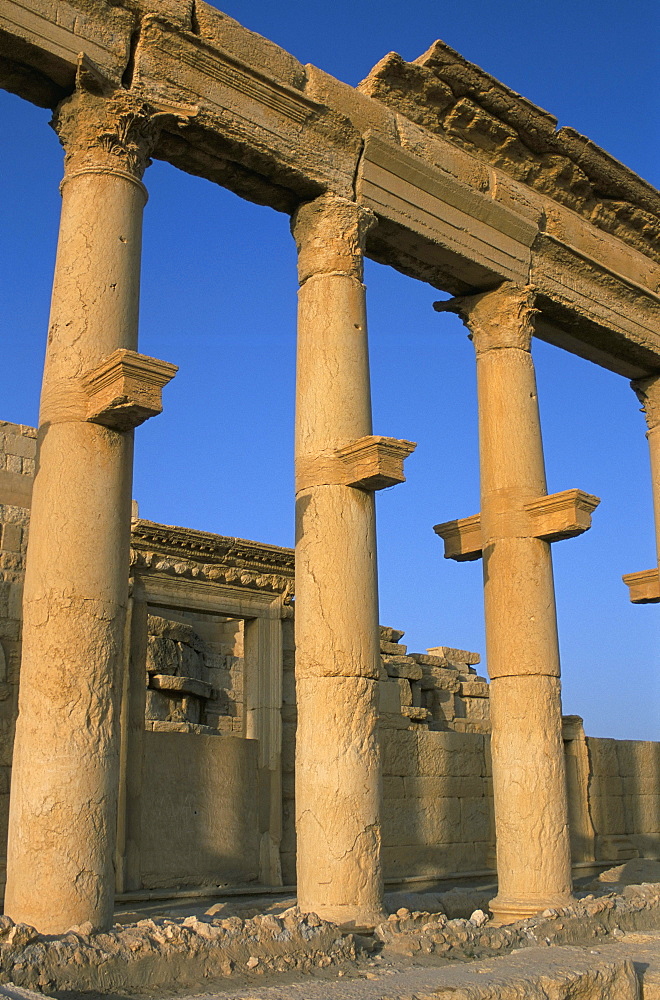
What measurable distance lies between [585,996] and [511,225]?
8519 mm

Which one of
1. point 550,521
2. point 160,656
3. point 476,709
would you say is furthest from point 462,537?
point 160,656

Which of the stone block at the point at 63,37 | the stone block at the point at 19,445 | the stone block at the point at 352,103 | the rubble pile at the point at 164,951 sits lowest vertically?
the rubble pile at the point at 164,951

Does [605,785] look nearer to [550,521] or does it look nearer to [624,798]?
[624,798]

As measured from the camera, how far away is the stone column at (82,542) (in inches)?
280

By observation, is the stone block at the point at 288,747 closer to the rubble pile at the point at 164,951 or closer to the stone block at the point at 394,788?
the stone block at the point at 394,788

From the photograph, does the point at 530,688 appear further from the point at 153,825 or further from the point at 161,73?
the point at 161,73

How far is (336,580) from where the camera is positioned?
9.23m

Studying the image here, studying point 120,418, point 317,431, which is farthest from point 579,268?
point 120,418

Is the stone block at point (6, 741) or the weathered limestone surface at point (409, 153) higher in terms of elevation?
the weathered limestone surface at point (409, 153)

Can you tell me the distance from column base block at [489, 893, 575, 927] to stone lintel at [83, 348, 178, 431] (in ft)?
19.9

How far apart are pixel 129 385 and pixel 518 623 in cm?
543

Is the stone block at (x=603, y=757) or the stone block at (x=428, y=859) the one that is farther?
the stone block at (x=603, y=757)

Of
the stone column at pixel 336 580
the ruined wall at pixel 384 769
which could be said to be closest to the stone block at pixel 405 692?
the ruined wall at pixel 384 769

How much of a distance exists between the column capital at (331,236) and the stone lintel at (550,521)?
10.4 feet
